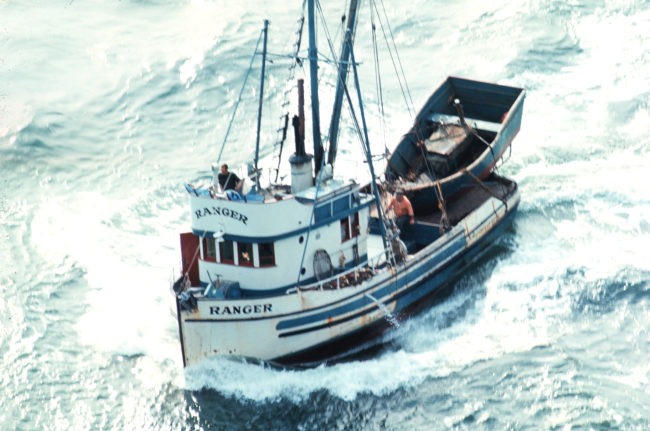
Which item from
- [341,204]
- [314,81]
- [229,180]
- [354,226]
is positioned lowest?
[354,226]

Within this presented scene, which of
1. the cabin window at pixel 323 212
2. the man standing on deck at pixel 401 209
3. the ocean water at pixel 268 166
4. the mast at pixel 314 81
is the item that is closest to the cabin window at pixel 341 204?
the cabin window at pixel 323 212

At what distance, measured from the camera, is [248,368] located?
16.7 metres

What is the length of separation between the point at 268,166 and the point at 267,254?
29.7ft

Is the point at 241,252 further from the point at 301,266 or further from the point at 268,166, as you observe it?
the point at 268,166

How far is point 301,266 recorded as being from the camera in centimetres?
1708

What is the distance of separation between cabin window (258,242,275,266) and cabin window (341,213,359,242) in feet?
6.93

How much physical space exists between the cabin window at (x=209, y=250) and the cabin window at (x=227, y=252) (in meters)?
0.18

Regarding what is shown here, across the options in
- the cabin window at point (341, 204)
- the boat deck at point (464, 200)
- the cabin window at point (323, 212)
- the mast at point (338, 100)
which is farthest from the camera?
the boat deck at point (464, 200)

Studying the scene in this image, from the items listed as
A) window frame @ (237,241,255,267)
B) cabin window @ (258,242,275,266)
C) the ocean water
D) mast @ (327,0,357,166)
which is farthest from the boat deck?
window frame @ (237,241,255,267)

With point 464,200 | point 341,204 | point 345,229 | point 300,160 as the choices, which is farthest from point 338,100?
point 464,200

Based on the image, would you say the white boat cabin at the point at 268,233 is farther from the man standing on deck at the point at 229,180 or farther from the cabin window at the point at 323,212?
the man standing on deck at the point at 229,180

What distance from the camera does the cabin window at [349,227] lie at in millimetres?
17847

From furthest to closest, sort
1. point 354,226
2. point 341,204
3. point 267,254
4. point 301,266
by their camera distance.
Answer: point 354,226
point 341,204
point 301,266
point 267,254

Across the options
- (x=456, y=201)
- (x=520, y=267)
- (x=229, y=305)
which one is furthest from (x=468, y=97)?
(x=229, y=305)
